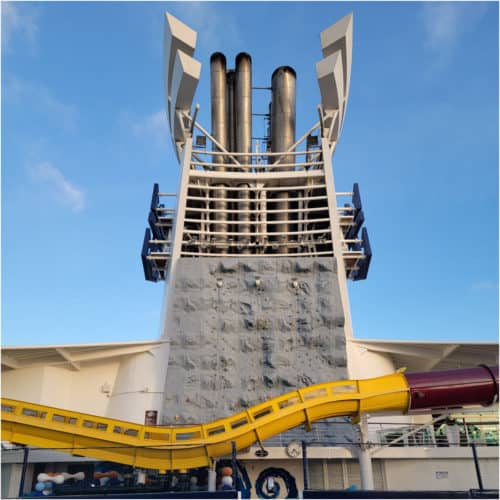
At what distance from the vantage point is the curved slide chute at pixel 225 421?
469 inches

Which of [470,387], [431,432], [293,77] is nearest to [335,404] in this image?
[470,387]

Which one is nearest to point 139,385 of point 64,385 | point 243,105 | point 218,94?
point 64,385

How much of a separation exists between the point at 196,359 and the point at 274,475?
4.78 meters

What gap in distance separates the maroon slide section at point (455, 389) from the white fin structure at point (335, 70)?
16.1 meters

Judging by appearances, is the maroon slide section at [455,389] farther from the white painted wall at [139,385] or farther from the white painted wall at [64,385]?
the white painted wall at [64,385]

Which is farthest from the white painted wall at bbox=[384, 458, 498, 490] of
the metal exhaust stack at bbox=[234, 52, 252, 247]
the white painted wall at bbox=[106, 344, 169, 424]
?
the metal exhaust stack at bbox=[234, 52, 252, 247]

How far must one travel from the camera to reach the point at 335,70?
2380 cm

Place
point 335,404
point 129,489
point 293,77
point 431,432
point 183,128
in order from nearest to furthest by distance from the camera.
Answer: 1. point 129,489
2. point 335,404
3. point 431,432
4. point 183,128
5. point 293,77

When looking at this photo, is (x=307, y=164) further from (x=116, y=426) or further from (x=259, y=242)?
(x=116, y=426)

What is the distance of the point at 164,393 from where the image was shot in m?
17.3

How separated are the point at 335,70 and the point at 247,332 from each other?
43.7 feet

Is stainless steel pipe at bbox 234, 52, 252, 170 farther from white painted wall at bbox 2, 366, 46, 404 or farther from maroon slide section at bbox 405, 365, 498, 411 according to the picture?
maroon slide section at bbox 405, 365, 498, 411

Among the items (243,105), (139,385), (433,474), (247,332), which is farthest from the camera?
(243,105)

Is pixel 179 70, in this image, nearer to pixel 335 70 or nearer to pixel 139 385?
pixel 335 70
